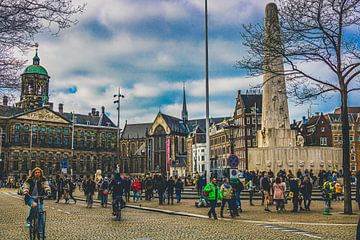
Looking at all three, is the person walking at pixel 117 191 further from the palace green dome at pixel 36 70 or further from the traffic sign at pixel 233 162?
the palace green dome at pixel 36 70

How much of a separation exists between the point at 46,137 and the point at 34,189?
358ft

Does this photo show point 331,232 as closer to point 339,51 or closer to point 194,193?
point 339,51

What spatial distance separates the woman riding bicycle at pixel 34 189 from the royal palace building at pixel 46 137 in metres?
89.4

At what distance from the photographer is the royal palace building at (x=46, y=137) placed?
107625 mm

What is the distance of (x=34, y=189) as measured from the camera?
10.6 m

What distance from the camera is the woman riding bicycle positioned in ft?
33.8

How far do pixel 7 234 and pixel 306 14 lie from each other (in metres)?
14.1

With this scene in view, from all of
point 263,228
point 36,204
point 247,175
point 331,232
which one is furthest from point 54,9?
point 247,175

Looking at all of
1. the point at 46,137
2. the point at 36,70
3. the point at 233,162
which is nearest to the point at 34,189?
the point at 233,162

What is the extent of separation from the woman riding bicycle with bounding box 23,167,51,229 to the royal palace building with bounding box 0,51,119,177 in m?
89.4

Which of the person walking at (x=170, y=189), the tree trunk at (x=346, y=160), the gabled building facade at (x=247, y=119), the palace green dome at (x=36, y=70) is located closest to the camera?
the tree trunk at (x=346, y=160)

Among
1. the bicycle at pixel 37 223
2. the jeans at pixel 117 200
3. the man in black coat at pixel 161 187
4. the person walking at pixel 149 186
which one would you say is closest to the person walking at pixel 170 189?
the man in black coat at pixel 161 187

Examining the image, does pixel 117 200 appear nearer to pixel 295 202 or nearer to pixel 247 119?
pixel 295 202

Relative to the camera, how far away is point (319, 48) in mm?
19344
